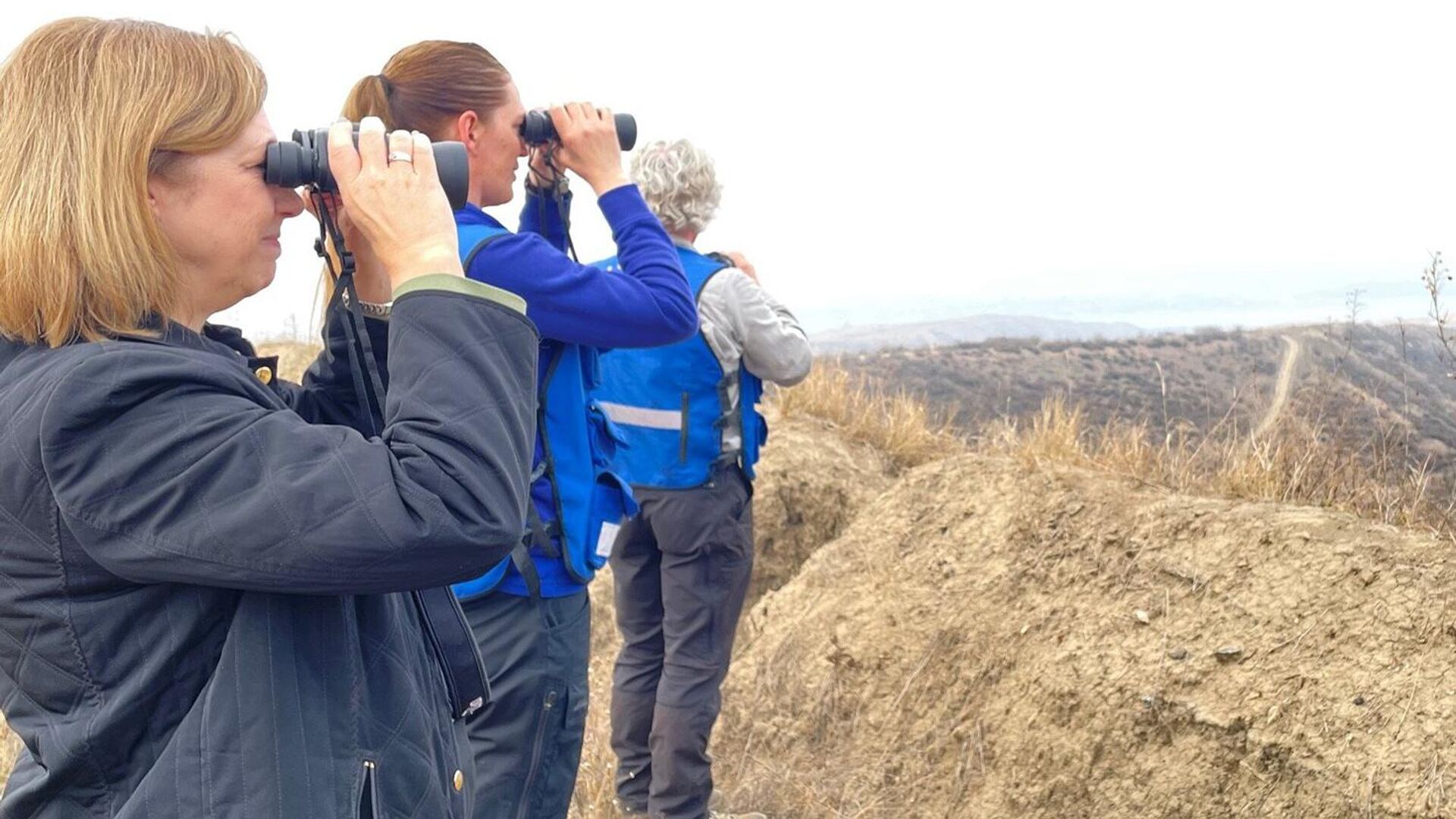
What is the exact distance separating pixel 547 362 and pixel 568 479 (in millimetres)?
256

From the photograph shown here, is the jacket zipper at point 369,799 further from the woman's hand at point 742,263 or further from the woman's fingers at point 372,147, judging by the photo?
the woman's hand at point 742,263

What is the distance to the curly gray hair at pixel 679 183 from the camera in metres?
3.94

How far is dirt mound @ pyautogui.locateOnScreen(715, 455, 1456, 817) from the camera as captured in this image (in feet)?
10.8

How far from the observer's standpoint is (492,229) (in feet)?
8.58

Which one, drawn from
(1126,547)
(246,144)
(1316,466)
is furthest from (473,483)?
(1316,466)

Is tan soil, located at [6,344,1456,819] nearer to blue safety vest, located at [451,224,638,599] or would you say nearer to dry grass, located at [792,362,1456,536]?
dry grass, located at [792,362,1456,536]

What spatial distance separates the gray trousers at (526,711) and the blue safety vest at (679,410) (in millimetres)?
1336

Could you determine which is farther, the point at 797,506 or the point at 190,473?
the point at 797,506

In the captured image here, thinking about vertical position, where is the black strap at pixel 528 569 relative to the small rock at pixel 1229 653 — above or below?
above

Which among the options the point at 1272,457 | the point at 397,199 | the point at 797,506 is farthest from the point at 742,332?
the point at 797,506

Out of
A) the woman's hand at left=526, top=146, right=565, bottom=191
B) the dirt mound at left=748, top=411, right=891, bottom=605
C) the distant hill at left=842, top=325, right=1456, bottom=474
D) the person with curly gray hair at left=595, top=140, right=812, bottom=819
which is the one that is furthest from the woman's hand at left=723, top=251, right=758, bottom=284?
the dirt mound at left=748, top=411, right=891, bottom=605

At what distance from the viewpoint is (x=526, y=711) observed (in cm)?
252

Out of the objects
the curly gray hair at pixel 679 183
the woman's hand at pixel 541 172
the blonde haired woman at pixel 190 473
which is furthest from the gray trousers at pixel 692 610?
the blonde haired woman at pixel 190 473

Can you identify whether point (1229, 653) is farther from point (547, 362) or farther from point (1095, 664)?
point (547, 362)
